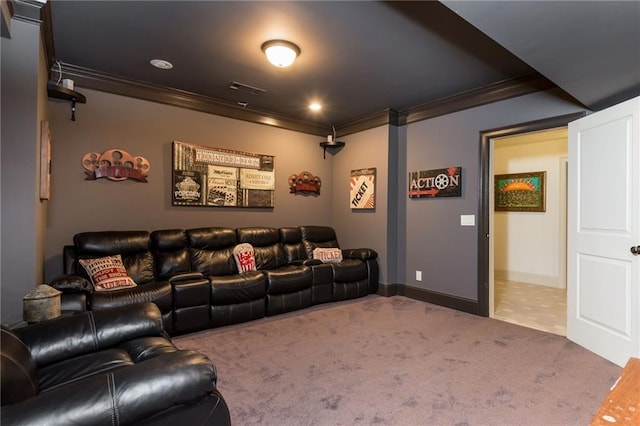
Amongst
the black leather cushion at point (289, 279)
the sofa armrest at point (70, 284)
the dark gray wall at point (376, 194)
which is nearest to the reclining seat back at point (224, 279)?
the black leather cushion at point (289, 279)

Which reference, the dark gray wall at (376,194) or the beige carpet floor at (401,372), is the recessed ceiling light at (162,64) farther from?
the dark gray wall at (376,194)

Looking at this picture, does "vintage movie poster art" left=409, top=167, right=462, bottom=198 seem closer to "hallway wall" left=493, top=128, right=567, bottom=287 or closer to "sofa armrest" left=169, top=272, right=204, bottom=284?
"hallway wall" left=493, top=128, right=567, bottom=287

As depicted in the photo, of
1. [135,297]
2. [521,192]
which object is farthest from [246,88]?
[521,192]

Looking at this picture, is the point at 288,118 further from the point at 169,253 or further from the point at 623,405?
the point at 623,405

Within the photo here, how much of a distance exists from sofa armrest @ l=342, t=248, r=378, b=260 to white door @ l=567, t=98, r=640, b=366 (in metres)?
2.30

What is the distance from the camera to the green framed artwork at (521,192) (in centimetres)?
561

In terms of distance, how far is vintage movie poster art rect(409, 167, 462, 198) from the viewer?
4.16 m

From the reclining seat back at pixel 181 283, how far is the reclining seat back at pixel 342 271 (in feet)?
5.54

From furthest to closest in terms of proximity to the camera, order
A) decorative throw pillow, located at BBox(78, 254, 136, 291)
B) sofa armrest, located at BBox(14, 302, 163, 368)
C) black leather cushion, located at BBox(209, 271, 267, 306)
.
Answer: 1. black leather cushion, located at BBox(209, 271, 267, 306)
2. decorative throw pillow, located at BBox(78, 254, 136, 291)
3. sofa armrest, located at BBox(14, 302, 163, 368)

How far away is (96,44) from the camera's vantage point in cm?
295

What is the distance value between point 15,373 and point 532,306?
4.96 meters

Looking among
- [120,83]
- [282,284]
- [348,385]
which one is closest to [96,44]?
[120,83]

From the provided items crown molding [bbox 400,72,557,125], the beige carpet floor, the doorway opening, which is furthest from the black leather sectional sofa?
the doorway opening

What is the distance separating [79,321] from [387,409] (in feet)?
5.92
